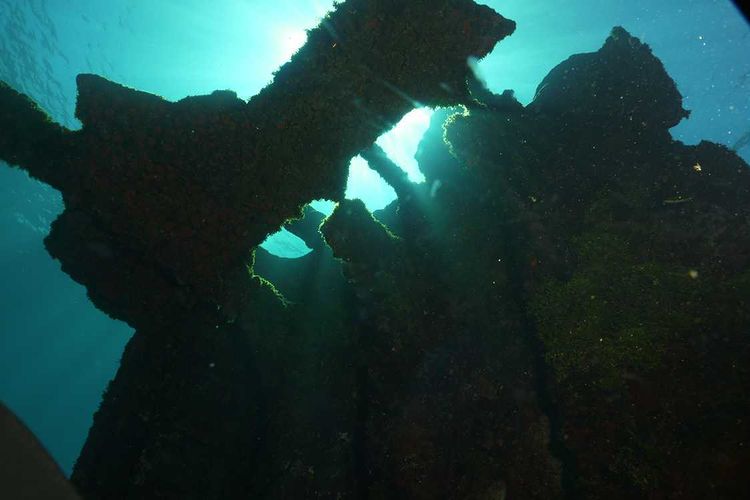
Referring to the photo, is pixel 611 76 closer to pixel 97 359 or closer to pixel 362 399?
pixel 362 399

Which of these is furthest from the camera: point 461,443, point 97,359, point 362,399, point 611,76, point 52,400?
point 52,400

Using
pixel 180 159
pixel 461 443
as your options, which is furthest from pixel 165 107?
pixel 461 443

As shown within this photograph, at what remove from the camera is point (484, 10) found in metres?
5.86

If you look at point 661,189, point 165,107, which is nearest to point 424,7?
point 165,107

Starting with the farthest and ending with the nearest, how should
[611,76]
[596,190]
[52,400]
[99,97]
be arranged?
1. [52,400]
2. [611,76]
3. [596,190]
4. [99,97]

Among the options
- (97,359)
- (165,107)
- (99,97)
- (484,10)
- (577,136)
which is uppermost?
(577,136)

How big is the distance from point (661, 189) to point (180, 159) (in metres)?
7.93

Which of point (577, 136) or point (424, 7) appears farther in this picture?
point (577, 136)

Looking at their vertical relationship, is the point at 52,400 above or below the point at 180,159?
below

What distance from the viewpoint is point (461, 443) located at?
6.22 meters

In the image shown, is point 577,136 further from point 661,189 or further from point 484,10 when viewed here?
point 484,10

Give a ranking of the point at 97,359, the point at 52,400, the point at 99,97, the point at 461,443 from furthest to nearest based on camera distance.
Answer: the point at 52,400, the point at 97,359, the point at 461,443, the point at 99,97

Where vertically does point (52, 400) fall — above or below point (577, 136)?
below

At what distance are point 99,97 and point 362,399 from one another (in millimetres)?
6030
